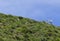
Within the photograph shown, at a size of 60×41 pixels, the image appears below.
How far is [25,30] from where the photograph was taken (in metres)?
16.2

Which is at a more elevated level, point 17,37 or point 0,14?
point 0,14

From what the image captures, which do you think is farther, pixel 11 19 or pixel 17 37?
pixel 11 19

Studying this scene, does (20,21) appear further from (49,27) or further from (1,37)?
(1,37)

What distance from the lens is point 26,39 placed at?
49.4 feet

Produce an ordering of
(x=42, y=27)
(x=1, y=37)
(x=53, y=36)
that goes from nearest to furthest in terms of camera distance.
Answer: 1. (x=1, y=37)
2. (x=53, y=36)
3. (x=42, y=27)

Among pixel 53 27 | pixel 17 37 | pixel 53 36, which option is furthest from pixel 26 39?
pixel 53 27

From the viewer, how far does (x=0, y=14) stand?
62.1 ft

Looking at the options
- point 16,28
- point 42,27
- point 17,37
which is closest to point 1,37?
point 17,37

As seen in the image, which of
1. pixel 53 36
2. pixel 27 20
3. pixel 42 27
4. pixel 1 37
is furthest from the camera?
pixel 27 20

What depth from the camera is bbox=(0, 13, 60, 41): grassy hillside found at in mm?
15188

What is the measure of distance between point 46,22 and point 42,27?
83 centimetres

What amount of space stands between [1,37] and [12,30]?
1.59 meters

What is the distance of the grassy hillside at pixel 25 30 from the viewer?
15188 mm

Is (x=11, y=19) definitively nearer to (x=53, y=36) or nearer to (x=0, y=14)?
(x=0, y=14)
